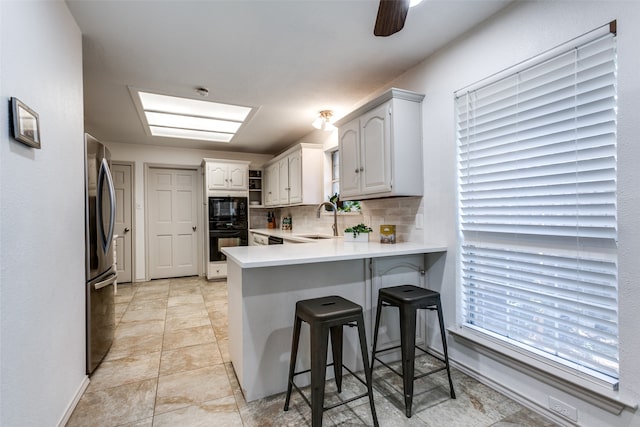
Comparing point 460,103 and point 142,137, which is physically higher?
point 142,137

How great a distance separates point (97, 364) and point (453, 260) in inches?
110

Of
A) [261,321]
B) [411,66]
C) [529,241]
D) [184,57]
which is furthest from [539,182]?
[184,57]

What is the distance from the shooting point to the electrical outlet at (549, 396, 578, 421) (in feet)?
5.20

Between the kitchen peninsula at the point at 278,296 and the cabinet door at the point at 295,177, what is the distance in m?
2.39

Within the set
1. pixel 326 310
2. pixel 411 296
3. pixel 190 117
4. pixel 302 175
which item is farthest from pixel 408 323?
pixel 190 117

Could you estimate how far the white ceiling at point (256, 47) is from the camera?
192 cm

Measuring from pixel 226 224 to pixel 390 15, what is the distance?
4.81 m

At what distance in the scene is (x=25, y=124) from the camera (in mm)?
1309

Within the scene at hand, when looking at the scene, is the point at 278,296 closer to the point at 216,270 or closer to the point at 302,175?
the point at 302,175

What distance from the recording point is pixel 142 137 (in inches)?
192

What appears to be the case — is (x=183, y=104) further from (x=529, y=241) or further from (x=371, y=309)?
(x=529, y=241)

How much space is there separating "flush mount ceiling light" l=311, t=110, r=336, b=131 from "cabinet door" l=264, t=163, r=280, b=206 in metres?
1.70

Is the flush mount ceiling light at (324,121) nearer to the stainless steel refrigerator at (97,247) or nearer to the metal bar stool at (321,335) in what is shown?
the stainless steel refrigerator at (97,247)

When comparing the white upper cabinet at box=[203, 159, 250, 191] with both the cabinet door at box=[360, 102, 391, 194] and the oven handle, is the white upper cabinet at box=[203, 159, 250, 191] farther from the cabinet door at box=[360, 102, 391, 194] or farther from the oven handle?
the cabinet door at box=[360, 102, 391, 194]
